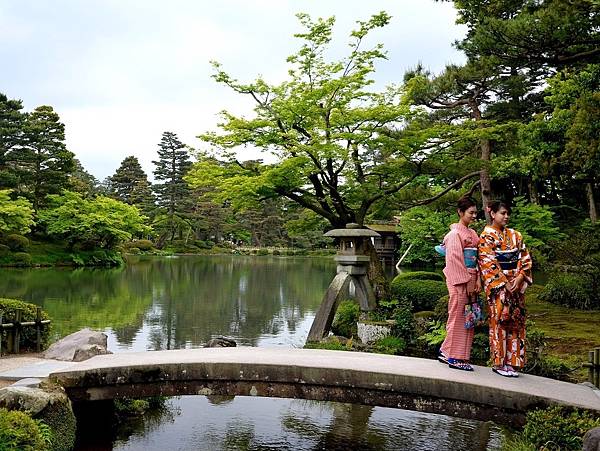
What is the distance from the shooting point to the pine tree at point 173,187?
147ft

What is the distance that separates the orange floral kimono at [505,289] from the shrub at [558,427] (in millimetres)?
767

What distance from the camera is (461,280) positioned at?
4.53 meters

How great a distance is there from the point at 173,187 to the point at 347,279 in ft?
124

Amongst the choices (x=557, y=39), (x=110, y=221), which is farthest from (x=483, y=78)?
(x=110, y=221)

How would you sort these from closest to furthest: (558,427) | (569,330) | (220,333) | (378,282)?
(558,427) < (569,330) < (220,333) < (378,282)

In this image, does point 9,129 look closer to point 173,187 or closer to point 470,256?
point 173,187

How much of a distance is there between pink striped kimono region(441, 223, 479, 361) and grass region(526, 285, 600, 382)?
290cm

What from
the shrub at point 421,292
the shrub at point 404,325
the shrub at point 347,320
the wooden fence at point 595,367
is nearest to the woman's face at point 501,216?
the wooden fence at point 595,367

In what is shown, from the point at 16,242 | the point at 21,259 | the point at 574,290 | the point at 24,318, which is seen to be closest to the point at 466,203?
the point at 24,318

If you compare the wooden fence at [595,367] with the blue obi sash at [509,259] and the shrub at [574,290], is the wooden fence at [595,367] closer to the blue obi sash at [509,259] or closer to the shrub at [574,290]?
the blue obi sash at [509,259]

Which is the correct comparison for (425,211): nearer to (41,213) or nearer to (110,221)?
(110,221)

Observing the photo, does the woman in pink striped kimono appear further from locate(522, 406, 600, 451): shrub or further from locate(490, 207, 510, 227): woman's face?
locate(522, 406, 600, 451): shrub

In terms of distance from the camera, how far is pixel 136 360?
4.91 m

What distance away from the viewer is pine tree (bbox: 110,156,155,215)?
1836 inches
